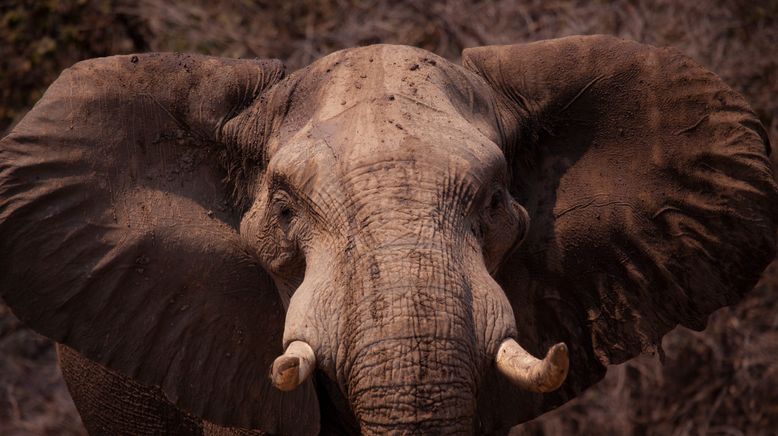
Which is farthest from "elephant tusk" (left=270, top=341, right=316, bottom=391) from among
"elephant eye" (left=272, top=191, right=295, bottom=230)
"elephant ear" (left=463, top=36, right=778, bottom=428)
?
"elephant ear" (left=463, top=36, right=778, bottom=428)

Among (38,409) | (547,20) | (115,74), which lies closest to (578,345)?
(115,74)

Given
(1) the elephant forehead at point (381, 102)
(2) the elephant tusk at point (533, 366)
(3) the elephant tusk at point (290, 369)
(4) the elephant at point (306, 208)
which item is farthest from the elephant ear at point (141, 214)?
(2) the elephant tusk at point (533, 366)

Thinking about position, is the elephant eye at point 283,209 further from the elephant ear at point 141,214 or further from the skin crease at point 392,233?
the elephant ear at point 141,214

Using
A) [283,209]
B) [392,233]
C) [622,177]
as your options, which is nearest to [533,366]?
[392,233]

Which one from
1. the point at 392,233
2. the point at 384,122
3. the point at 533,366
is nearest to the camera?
the point at 533,366

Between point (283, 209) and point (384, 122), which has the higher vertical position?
point (384, 122)

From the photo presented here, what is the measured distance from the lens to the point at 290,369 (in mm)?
2848

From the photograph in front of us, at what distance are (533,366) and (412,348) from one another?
265mm

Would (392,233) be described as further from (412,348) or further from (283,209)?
(283,209)

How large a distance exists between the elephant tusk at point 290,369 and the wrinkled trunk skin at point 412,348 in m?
0.10

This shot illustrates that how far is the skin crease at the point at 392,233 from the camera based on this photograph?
287 cm

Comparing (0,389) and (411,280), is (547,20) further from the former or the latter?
(411,280)

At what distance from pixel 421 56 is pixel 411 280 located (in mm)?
900

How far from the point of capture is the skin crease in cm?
287
